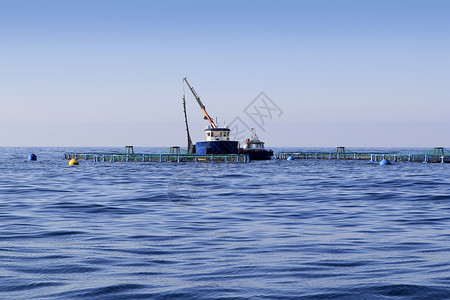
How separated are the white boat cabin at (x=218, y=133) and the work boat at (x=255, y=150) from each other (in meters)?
8.99

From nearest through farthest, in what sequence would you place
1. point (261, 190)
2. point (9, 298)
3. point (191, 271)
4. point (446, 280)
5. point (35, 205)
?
1. point (9, 298)
2. point (446, 280)
3. point (191, 271)
4. point (35, 205)
5. point (261, 190)

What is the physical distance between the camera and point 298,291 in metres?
10.1

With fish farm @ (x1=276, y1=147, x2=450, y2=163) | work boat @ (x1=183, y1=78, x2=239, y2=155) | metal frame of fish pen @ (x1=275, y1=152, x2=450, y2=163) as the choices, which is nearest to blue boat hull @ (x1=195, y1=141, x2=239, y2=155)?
work boat @ (x1=183, y1=78, x2=239, y2=155)

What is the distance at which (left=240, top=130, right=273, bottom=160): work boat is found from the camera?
319 feet

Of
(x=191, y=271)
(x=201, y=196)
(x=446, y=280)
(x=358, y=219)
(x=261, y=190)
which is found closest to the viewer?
(x=446, y=280)

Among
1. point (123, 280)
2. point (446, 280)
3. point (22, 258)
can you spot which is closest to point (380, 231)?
point (446, 280)

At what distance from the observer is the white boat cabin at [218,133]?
86.6m

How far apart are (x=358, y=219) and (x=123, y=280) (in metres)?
12.1

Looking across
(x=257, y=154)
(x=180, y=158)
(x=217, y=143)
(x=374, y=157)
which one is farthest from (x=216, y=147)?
(x=374, y=157)

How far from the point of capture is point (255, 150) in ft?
320

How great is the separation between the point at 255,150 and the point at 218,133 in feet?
42.1

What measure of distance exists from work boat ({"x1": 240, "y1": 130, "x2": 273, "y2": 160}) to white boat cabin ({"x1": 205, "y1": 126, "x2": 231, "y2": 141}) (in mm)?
8989

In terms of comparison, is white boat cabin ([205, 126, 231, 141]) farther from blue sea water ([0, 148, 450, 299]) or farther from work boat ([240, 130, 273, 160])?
blue sea water ([0, 148, 450, 299])

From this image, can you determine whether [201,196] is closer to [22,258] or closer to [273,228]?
[273,228]
